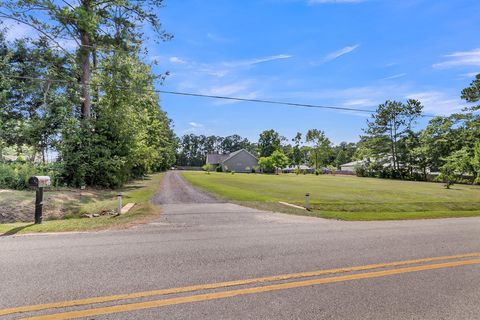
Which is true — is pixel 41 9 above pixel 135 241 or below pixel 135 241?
above

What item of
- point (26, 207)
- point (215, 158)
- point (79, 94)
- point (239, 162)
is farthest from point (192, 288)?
point (215, 158)

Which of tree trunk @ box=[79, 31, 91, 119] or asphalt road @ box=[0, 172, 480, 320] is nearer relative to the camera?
asphalt road @ box=[0, 172, 480, 320]

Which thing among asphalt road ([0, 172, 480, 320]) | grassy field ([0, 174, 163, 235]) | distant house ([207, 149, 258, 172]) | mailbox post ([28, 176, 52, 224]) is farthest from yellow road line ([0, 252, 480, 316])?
distant house ([207, 149, 258, 172])

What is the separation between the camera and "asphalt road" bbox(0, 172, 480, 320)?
3.29m

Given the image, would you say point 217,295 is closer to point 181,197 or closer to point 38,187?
point 38,187

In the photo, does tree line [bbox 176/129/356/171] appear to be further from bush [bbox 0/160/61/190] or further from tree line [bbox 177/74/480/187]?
bush [bbox 0/160/61/190]

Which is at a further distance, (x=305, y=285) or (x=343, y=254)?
(x=343, y=254)

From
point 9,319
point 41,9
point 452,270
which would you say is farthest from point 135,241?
point 41,9

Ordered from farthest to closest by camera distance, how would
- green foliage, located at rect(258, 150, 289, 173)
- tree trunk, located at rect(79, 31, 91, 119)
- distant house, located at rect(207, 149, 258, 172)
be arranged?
distant house, located at rect(207, 149, 258, 172) → green foliage, located at rect(258, 150, 289, 173) → tree trunk, located at rect(79, 31, 91, 119)

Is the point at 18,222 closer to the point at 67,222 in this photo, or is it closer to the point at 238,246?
the point at 67,222

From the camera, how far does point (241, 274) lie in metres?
4.37

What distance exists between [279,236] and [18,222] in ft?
26.0

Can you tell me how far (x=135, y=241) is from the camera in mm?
6383

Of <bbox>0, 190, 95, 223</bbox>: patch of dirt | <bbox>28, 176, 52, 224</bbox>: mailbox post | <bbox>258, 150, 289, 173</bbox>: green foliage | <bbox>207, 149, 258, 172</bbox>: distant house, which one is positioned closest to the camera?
<bbox>28, 176, 52, 224</bbox>: mailbox post
